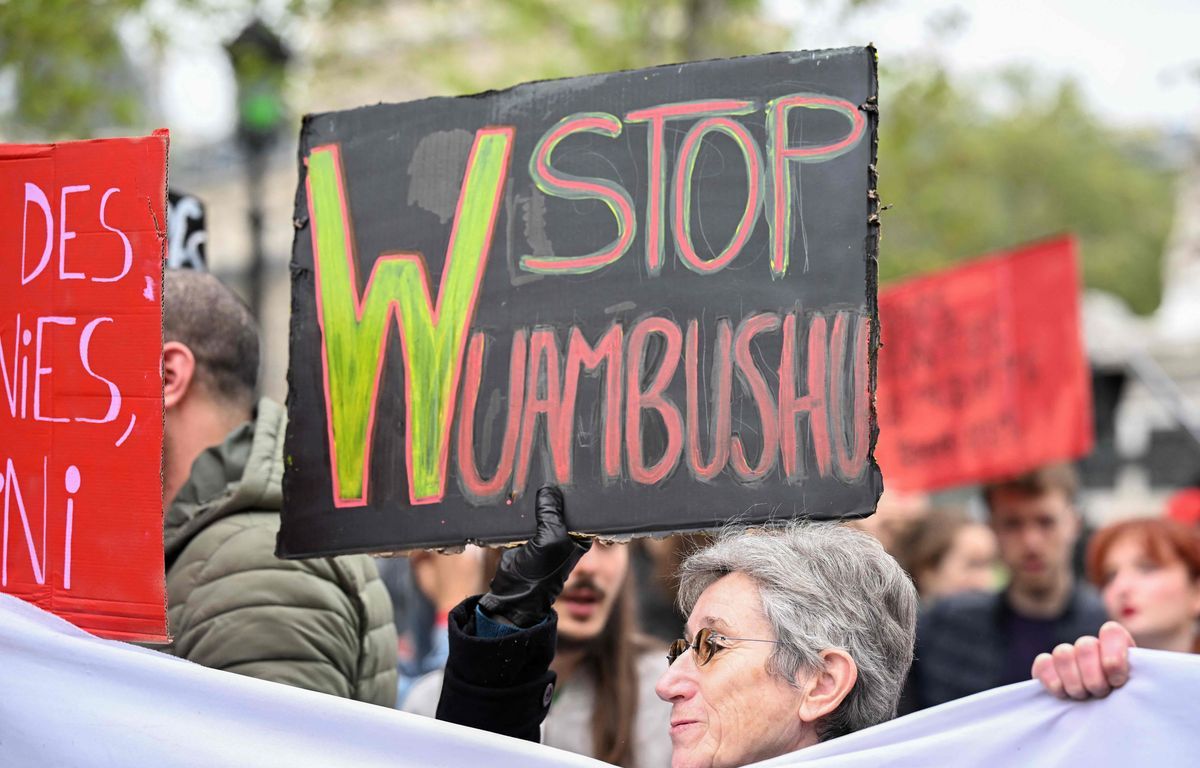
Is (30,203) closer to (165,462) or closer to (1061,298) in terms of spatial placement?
(165,462)

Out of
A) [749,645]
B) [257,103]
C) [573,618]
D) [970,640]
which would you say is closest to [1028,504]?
[970,640]

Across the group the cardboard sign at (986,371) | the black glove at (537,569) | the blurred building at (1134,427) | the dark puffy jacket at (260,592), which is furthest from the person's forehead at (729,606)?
the blurred building at (1134,427)

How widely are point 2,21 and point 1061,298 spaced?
4.60 metres

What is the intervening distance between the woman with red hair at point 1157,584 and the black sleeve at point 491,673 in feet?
7.71

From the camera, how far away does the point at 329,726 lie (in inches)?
88.7

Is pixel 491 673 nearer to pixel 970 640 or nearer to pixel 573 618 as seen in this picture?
pixel 573 618

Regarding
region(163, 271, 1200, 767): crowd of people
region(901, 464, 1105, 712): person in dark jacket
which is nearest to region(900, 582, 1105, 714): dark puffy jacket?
region(901, 464, 1105, 712): person in dark jacket

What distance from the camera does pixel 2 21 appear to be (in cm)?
620

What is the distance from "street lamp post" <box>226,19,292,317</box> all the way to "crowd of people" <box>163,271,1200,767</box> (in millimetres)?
5154

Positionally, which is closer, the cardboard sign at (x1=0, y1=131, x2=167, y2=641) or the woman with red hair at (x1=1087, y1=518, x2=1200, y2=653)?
the cardboard sign at (x1=0, y1=131, x2=167, y2=641)

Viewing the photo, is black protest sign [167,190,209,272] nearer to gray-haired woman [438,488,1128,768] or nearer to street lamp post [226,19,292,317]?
gray-haired woman [438,488,1128,768]

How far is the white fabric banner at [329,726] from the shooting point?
2.10 meters

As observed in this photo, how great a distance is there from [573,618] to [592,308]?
131cm

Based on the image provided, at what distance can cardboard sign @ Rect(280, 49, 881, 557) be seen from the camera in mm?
2404
